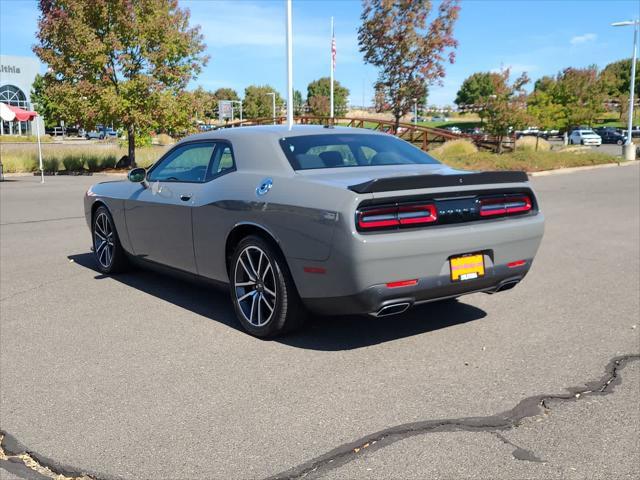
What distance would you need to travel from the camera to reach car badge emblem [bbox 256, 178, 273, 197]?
4555 mm

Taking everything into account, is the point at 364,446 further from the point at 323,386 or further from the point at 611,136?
the point at 611,136

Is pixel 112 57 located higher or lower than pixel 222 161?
higher

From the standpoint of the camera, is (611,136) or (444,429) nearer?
(444,429)

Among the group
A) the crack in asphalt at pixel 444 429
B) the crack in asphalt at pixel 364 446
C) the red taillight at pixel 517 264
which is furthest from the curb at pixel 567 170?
the crack in asphalt at pixel 364 446

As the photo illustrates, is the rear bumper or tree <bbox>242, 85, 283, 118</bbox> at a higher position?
tree <bbox>242, 85, 283, 118</bbox>

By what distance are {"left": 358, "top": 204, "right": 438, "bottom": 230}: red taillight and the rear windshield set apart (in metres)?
0.91

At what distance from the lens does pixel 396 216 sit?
404 centimetres

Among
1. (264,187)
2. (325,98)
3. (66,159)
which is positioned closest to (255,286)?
(264,187)

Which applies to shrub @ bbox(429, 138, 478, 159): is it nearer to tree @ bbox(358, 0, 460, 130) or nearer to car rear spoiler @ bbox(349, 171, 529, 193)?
tree @ bbox(358, 0, 460, 130)

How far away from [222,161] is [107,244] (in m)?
2.36

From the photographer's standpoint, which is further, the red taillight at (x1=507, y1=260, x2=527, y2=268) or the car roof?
the car roof

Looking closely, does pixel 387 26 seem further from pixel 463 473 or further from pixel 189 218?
pixel 463 473

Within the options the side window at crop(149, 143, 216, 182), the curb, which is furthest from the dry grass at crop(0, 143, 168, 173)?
the side window at crop(149, 143, 216, 182)

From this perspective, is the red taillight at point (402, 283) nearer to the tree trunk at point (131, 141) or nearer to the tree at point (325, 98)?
the tree trunk at point (131, 141)
